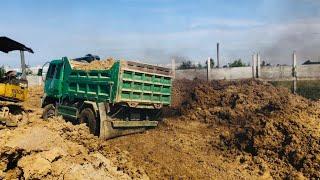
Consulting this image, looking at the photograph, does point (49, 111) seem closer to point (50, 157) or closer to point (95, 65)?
point (95, 65)

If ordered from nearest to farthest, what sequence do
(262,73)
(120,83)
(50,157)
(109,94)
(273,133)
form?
(50,157) → (273,133) → (120,83) → (109,94) → (262,73)

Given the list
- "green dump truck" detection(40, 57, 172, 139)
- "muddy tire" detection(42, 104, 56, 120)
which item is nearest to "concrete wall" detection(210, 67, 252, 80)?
"green dump truck" detection(40, 57, 172, 139)

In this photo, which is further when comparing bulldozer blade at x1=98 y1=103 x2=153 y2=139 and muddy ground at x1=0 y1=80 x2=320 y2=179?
bulldozer blade at x1=98 y1=103 x2=153 y2=139

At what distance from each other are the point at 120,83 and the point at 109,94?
0.50 metres

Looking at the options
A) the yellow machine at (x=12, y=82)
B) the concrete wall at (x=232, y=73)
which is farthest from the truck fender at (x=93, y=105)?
the concrete wall at (x=232, y=73)

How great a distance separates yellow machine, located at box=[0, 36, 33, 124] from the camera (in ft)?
45.1

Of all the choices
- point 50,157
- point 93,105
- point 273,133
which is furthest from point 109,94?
point 273,133

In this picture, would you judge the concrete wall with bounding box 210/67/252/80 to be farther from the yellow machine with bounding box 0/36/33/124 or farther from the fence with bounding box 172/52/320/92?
the yellow machine with bounding box 0/36/33/124

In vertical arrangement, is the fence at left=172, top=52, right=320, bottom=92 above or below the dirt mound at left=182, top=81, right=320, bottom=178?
above

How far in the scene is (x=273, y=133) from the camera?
522 inches

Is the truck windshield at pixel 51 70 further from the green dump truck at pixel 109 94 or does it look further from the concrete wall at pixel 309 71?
the concrete wall at pixel 309 71

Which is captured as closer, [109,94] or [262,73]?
[109,94]

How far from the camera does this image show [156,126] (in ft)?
52.2

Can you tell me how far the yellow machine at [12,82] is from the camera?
13.7m
